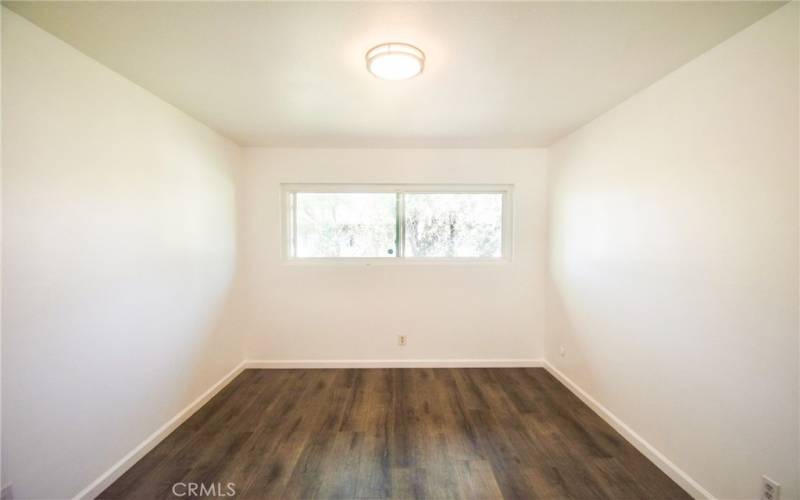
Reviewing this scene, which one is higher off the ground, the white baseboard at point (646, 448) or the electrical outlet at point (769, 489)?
the electrical outlet at point (769, 489)

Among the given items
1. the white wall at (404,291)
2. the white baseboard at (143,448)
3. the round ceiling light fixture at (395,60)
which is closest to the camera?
the round ceiling light fixture at (395,60)

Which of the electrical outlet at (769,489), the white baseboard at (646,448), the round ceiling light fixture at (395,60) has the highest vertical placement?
the round ceiling light fixture at (395,60)

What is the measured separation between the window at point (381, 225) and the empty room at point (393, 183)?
22 cm

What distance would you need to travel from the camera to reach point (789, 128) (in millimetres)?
1108

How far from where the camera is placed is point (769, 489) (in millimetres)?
1177

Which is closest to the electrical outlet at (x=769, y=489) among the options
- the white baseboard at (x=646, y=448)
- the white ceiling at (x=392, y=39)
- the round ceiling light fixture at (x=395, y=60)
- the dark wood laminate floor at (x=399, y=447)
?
the white baseboard at (x=646, y=448)

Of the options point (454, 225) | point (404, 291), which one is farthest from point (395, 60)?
point (404, 291)

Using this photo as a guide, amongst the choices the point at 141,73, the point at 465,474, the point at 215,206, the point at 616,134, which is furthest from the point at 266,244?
the point at 616,134

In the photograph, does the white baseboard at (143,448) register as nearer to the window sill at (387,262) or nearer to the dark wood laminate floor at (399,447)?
the dark wood laminate floor at (399,447)

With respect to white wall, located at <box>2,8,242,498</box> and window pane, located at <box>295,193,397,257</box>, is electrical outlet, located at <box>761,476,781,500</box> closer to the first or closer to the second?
window pane, located at <box>295,193,397,257</box>

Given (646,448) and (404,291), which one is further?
(404,291)

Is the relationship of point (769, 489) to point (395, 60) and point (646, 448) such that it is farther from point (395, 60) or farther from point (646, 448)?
point (395, 60)

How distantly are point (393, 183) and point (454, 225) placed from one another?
0.80 m

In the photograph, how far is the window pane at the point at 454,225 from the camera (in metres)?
3.04
